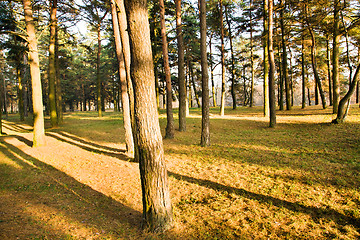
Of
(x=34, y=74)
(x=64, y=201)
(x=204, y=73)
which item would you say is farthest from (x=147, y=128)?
(x=34, y=74)

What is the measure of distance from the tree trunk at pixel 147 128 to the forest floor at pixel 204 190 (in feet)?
1.86

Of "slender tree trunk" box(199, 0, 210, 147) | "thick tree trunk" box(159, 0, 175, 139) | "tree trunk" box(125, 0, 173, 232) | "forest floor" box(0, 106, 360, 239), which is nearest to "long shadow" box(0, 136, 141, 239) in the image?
"forest floor" box(0, 106, 360, 239)

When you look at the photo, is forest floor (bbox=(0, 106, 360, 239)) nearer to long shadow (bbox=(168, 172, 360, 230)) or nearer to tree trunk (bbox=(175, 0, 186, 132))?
long shadow (bbox=(168, 172, 360, 230))

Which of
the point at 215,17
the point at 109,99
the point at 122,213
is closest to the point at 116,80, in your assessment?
the point at 109,99

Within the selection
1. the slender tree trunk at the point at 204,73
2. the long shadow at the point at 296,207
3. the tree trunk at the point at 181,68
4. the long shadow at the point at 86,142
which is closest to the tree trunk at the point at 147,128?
the long shadow at the point at 296,207

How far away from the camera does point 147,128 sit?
3.67 metres

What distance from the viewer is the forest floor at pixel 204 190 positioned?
370 cm

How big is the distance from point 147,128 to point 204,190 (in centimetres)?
275

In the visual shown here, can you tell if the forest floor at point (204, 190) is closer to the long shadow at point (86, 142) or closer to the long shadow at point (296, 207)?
the long shadow at point (296, 207)

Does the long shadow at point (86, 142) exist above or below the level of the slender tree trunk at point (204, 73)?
below

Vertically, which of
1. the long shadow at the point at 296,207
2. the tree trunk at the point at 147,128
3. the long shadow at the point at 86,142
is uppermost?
the tree trunk at the point at 147,128

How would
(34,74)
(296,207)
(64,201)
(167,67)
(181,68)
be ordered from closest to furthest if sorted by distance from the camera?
(296,207)
(64,201)
(34,74)
(167,67)
(181,68)

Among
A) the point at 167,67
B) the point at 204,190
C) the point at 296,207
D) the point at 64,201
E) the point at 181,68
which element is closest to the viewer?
the point at 296,207

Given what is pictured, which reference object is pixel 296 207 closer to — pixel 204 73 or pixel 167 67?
pixel 204 73
